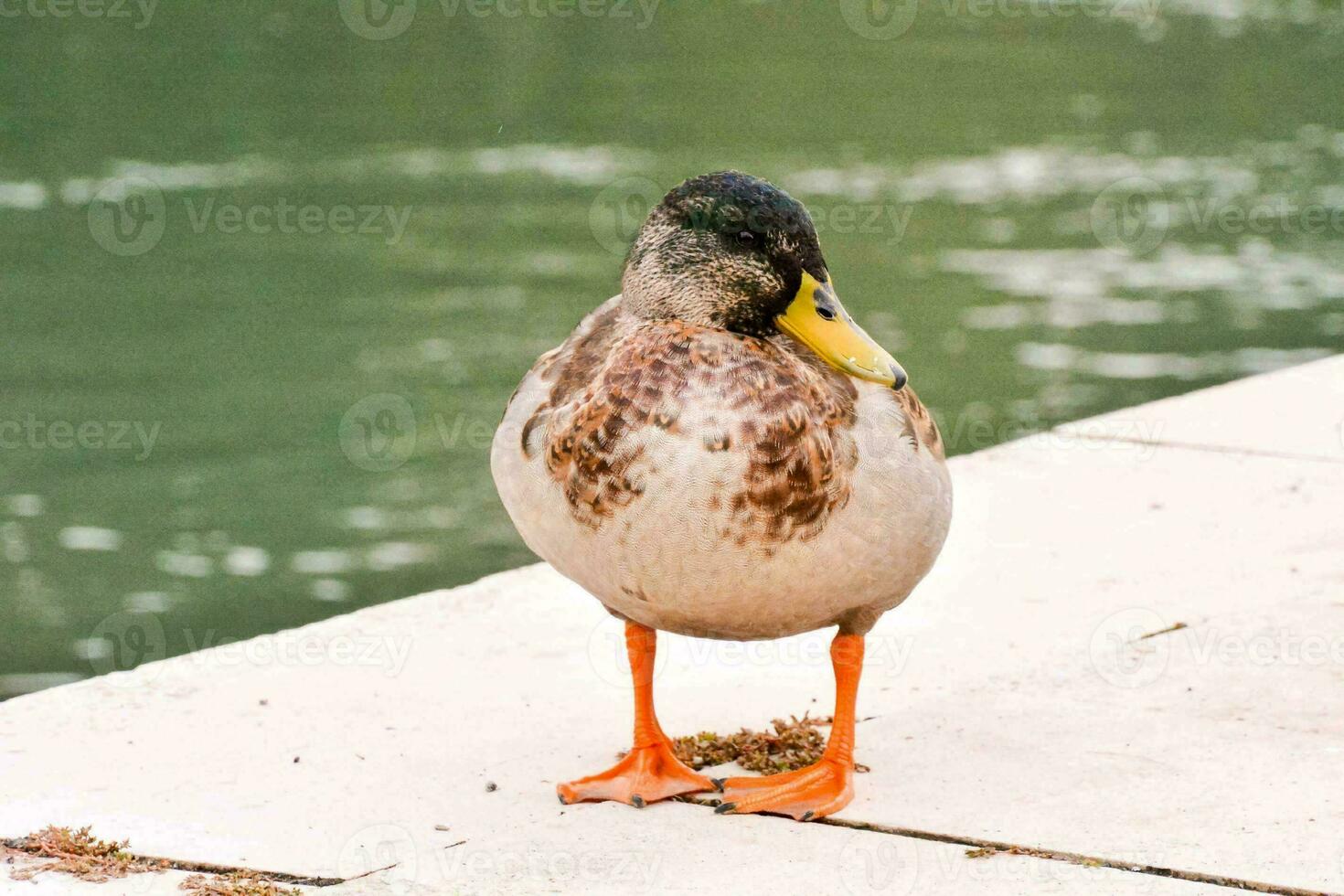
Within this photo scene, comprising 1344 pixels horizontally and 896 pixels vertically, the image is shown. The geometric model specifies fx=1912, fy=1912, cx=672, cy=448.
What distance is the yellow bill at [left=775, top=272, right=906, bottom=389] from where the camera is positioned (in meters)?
3.71

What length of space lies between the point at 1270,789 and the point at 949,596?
59.2 inches

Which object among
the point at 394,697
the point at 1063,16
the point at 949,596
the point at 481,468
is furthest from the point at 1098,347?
the point at 1063,16

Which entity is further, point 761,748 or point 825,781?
point 761,748

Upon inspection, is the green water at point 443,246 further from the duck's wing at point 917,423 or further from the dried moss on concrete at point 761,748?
the duck's wing at point 917,423

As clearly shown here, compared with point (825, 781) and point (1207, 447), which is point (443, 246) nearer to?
point (1207, 447)

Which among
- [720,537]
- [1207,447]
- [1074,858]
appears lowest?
[1074,858]

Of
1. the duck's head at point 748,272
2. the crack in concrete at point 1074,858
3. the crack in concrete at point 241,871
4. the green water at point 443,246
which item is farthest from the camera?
the green water at point 443,246

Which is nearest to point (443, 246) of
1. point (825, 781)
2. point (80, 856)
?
point (825, 781)

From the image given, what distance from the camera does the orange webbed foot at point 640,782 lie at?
13.3 ft

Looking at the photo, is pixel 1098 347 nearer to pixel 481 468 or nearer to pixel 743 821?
pixel 481 468

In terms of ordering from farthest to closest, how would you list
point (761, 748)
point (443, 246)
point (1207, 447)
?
point (443, 246) < point (1207, 447) < point (761, 748)

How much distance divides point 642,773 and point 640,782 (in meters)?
0.02

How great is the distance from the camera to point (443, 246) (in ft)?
39.4

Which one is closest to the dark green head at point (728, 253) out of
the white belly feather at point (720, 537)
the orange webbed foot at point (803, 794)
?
the white belly feather at point (720, 537)
